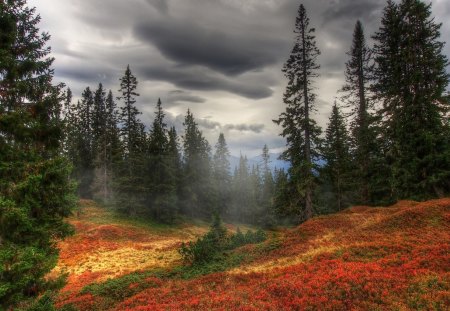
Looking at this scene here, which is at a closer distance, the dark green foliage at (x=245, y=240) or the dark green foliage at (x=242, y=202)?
the dark green foliage at (x=245, y=240)

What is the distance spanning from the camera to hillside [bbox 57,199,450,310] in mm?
9711

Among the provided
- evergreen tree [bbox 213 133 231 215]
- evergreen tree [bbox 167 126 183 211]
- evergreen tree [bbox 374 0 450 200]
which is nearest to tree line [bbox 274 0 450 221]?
evergreen tree [bbox 374 0 450 200]

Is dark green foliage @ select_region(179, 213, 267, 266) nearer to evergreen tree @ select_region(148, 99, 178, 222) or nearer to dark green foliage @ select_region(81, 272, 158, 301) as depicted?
dark green foliage @ select_region(81, 272, 158, 301)

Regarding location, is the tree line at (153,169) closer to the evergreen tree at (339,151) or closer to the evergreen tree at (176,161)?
the evergreen tree at (176,161)

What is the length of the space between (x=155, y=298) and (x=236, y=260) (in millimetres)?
6242

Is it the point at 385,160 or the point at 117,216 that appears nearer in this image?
the point at 385,160

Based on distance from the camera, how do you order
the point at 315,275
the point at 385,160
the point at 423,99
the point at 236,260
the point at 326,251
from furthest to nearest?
the point at 385,160
the point at 423,99
the point at 236,260
the point at 326,251
the point at 315,275

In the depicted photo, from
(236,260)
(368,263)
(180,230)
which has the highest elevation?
(368,263)

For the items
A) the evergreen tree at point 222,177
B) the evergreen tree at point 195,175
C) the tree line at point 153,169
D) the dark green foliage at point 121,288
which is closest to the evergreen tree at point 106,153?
the tree line at point 153,169

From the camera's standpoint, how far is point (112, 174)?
56.1 meters

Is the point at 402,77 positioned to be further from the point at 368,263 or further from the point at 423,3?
the point at 368,263

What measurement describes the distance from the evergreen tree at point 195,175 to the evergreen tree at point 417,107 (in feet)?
128

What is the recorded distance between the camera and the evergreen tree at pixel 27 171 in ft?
30.4

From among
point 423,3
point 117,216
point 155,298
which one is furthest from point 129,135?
point 423,3
